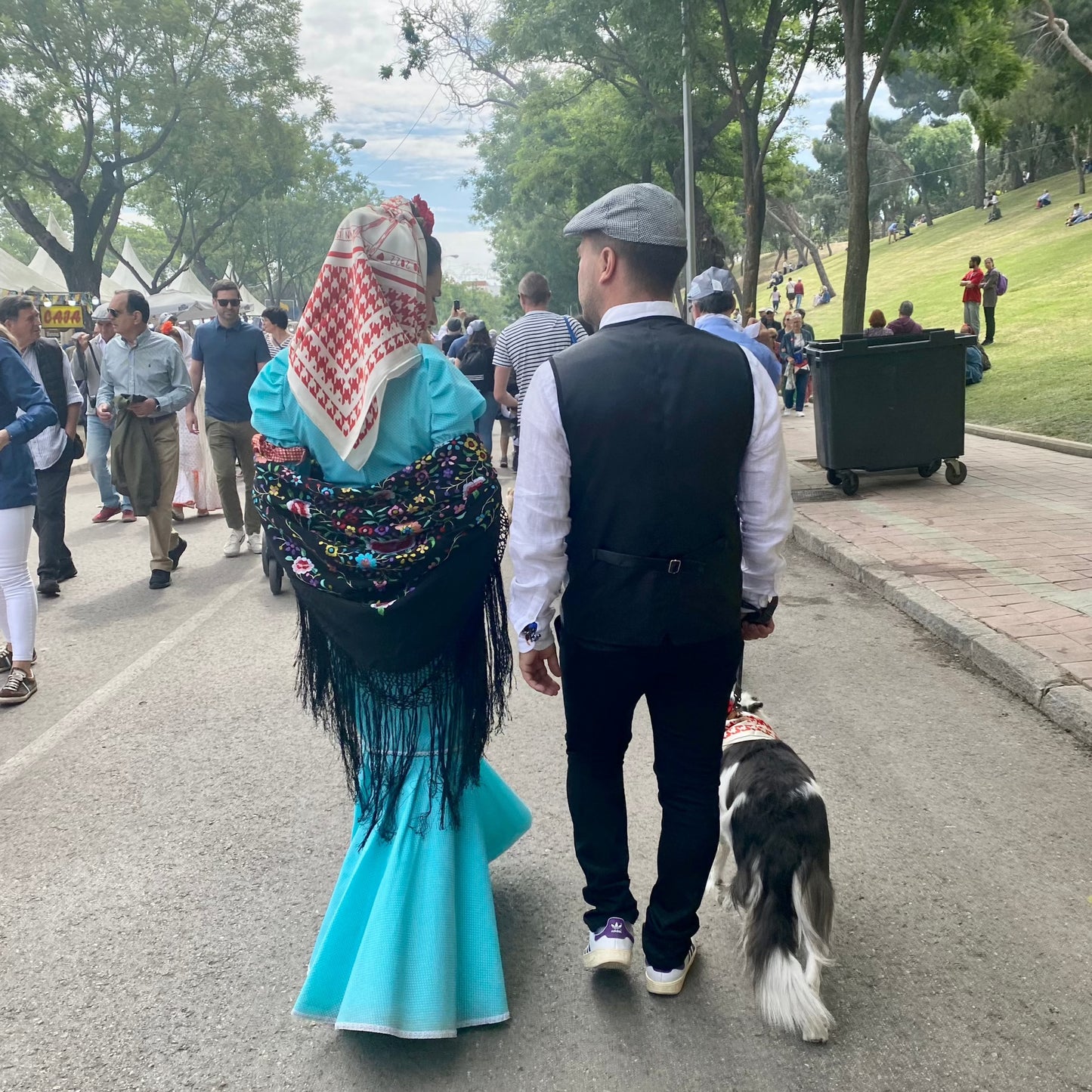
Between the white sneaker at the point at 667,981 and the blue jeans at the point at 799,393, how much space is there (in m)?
17.3

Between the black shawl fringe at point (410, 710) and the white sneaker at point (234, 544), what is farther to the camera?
the white sneaker at point (234, 544)

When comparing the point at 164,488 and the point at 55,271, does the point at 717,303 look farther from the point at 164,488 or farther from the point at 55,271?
the point at 55,271

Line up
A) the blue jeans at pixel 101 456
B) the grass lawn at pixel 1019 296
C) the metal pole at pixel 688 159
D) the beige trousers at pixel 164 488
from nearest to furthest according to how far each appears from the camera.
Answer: the beige trousers at pixel 164 488
the blue jeans at pixel 101 456
the grass lawn at pixel 1019 296
the metal pole at pixel 688 159

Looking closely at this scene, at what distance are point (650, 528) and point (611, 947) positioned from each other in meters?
1.16

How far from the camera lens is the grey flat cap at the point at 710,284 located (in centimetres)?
573

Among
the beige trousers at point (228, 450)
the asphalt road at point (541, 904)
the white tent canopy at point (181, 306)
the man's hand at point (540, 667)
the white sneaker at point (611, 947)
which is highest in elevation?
the white tent canopy at point (181, 306)

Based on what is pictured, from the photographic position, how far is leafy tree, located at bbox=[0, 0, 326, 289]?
82.4 feet

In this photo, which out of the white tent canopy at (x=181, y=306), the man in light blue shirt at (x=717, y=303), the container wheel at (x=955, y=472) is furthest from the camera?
the white tent canopy at (x=181, y=306)

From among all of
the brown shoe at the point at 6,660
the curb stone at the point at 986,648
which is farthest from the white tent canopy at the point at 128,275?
the curb stone at the point at 986,648

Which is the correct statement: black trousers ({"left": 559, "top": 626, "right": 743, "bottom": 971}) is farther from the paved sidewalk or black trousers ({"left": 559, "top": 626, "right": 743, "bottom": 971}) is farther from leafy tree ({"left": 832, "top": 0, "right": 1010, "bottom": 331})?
leafy tree ({"left": 832, "top": 0, "right": 1010, "bottom": 331})

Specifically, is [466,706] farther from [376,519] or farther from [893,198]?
[893,198]

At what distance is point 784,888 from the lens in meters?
2.56

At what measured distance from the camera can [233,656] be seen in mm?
5953

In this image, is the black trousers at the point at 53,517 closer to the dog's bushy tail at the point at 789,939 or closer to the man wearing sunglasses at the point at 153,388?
the man wearing sunglasses at the point at 153,388
